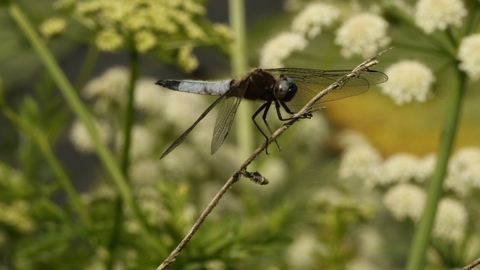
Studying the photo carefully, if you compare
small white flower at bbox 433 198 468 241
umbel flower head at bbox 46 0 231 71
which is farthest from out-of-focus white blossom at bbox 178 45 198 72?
small white flower at bbox 433 198 468 241

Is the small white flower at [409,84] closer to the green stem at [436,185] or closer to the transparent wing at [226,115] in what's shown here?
the green stem at [436,185]

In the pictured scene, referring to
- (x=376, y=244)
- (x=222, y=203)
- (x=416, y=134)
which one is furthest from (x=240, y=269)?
(x=416, y=134)

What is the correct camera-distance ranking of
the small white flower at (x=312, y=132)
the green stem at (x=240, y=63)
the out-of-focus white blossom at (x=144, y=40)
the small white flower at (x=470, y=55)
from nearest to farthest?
the small white flower at (x=470, y=55) < the out-of-focus white blossom at (x=144, y=40) < the green stem at (x=240, y=63) < the small white flower at (x=312, y=132)

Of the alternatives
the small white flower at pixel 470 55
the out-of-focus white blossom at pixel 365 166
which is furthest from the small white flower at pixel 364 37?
the out-of-focus white blossom at pixel 365 166

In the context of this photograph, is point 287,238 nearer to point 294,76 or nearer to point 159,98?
point 294,76

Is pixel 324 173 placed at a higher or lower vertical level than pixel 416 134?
lower

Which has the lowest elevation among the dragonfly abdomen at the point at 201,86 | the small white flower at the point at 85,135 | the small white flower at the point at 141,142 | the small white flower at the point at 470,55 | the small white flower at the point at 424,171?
the dragonfly abdomen at the point at 201,86
